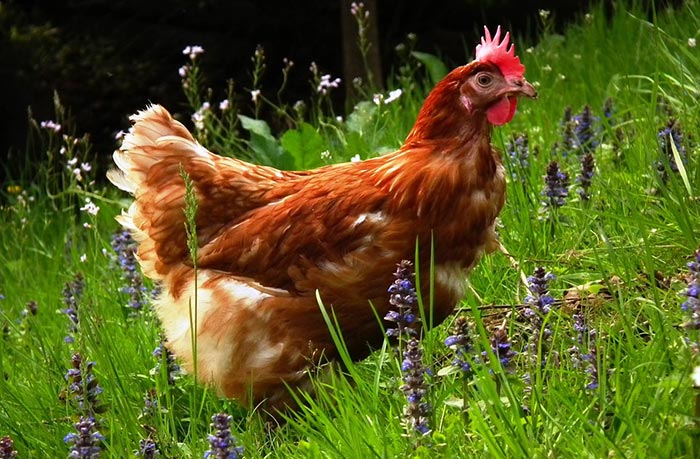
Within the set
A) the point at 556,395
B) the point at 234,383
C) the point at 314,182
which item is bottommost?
the point at 234,383

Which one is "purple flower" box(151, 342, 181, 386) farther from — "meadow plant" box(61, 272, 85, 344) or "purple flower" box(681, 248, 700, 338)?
"purple flower" box(681, 248, 700, 338)

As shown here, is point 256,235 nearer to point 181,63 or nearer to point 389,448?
point 389,448

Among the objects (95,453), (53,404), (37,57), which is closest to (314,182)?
(53,404)

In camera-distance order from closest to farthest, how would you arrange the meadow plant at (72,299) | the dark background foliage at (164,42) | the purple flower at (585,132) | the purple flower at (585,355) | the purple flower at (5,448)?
the purple flower at (585,355), the purple flower at (5,448), the meadow plant at (72,299), the purple flower at (585,132), the dark background foliage at (164,42)

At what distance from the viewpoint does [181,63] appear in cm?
985

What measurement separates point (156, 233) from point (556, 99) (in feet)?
9.28

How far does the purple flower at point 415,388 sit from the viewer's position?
2637 mm

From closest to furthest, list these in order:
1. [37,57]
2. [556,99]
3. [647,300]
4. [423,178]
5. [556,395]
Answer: [556,395] < [647,300] < [423,178] < [556,99] < [37,57]

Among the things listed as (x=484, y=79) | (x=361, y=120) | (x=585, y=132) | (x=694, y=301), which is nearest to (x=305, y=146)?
(x=361, y=120)

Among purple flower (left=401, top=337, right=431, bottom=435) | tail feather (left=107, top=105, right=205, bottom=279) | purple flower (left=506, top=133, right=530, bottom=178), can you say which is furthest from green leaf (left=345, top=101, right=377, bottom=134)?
purple flower (left=401, top=337, right=431, bottom=435)

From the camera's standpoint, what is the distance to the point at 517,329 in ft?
12.6

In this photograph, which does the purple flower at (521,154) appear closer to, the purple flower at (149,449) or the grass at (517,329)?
the grass at (517,329)

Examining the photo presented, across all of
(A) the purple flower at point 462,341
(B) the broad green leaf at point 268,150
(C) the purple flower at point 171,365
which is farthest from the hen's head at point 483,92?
(B) the broad green leaf at point 268,150

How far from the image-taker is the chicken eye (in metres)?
3.69
